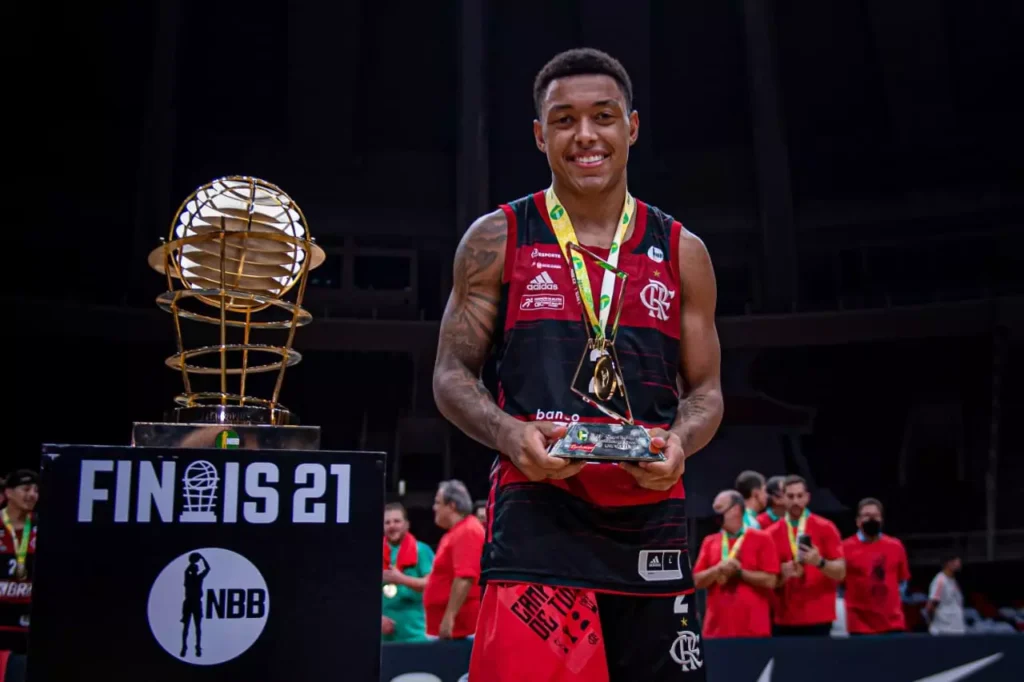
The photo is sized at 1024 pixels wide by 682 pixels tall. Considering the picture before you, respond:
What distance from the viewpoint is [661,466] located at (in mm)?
1441

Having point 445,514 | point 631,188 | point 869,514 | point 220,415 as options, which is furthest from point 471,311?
point 631,188

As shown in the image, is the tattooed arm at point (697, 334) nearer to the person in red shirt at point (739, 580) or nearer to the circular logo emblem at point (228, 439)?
the circular logo emblem at point (228, 439)

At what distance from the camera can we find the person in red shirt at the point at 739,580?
5.50m

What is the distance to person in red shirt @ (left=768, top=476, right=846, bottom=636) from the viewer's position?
5680 mm

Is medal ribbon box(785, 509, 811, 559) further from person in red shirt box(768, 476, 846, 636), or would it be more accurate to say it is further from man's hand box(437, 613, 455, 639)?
man's hand box(437, 613, 455, 639)

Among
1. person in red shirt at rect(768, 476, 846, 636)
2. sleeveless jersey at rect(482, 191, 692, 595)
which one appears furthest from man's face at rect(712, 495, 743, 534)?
sleeveless jersey at rect(482, 191, 692, 595)

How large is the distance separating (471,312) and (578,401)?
30 cm

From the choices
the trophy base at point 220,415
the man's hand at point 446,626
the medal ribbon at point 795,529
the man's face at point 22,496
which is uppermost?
the trophy base at point 220,415

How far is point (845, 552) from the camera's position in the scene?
630cm

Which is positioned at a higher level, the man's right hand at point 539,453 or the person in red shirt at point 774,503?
the man's right hand at point 539,453

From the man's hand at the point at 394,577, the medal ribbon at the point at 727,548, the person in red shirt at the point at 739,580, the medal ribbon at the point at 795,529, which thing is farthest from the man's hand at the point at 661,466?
the medal ribbon at the point at 795,529

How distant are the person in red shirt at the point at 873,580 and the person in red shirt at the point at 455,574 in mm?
2593

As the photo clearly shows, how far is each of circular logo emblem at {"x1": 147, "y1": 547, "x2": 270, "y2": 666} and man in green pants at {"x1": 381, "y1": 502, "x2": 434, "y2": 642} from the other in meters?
4.24

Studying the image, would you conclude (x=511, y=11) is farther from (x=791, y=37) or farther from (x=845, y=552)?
(x=845, y=552)
